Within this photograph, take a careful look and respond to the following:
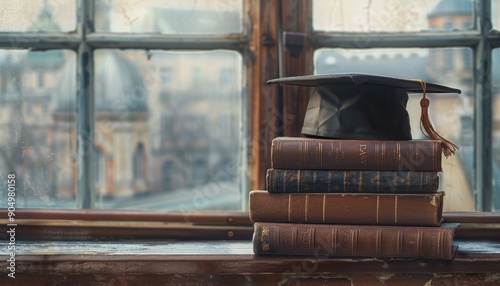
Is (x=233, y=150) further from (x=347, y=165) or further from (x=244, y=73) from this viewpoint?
(x=347, y=165)

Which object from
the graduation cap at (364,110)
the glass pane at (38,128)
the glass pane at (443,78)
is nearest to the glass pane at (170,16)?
the glass pane at (38,128)

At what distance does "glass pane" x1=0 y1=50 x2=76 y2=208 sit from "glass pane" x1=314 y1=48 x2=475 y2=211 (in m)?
0.80

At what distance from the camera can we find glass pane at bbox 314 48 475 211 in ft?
6.85

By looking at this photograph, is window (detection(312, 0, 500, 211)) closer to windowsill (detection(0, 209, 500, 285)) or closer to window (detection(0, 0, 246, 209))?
windowsill (detection(0, 209, 500, 285))

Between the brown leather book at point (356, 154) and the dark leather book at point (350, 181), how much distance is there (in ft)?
0.04

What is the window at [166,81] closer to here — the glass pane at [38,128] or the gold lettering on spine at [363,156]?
the glass pane at [38,128]

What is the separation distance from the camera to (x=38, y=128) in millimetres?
2119

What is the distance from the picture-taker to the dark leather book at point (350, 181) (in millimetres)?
1690

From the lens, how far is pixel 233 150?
213 centimetres

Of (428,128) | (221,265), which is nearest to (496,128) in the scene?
(428,128)

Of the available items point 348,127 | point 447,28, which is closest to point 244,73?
point 348,127

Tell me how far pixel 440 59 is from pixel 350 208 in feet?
2.18

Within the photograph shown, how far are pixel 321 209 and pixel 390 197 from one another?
0.17 meters

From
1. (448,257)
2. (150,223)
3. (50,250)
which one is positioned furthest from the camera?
(150,223)
